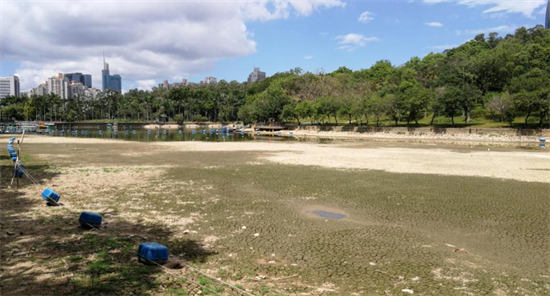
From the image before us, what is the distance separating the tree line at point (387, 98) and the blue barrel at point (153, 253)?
235 feet

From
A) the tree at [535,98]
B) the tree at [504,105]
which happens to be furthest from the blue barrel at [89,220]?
the tree at [504,105]

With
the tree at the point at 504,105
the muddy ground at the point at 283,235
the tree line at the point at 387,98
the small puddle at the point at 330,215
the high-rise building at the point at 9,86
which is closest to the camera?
the muddy ground at the point at 283,235

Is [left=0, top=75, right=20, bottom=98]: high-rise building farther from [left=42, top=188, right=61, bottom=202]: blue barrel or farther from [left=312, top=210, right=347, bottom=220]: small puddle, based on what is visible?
[left=312, top=210, right=347, bottom=220]: small puddle

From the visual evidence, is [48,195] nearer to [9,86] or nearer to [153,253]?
[153,253]

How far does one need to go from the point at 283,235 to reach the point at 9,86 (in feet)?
711

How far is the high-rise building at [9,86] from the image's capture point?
170375 mm

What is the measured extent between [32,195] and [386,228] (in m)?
14.7

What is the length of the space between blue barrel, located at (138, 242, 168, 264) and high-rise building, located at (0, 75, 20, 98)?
666 feet

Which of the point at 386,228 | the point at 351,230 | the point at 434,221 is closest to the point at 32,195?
the point at 351,230

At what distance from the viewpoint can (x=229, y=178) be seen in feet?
69.7

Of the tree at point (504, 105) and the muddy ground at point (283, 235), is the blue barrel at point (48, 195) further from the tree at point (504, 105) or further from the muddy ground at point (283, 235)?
the tree at point (504, 105)

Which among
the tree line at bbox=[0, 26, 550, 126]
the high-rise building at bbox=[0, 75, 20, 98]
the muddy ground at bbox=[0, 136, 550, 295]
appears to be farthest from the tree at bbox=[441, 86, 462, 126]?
the high-rise building at bbox=[0, 75, 20, 98]

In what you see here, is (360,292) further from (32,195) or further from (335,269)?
(32,195)

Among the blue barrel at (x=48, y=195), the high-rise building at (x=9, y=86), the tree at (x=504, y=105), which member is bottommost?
the blue barrel at (x=48, y=195)
